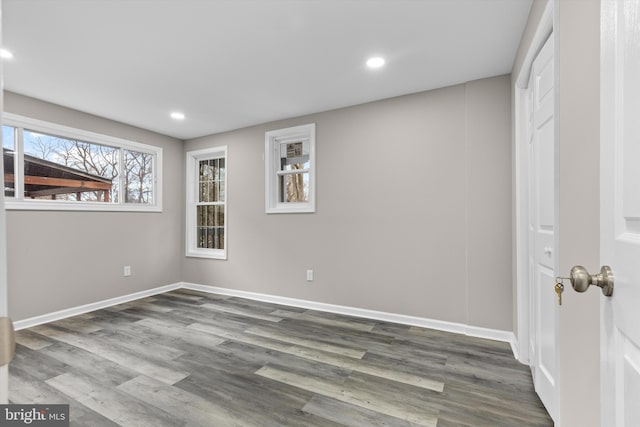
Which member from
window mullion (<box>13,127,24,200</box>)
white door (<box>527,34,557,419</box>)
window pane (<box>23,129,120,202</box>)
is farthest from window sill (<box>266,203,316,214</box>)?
window mullion (<box>13,127,24,200</box>)

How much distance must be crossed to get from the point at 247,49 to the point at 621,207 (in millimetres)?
2432

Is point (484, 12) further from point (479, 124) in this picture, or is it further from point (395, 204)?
point (395, 204)

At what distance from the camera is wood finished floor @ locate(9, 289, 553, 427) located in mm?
1728

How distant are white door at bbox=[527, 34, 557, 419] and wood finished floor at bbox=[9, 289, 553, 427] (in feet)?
0.86

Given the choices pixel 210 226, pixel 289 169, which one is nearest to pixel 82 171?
pixel 210 226

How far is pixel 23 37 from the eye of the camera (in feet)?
6.98

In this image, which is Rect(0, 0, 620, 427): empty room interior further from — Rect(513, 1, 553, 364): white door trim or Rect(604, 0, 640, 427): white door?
Rect(604, 0, 640, 427): white door

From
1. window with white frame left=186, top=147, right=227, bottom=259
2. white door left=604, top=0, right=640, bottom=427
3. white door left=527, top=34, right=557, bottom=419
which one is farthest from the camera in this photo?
window with white frame left=186, top=147, right=227, bottom=259

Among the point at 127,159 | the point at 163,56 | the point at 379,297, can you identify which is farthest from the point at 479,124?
the point at 127,159

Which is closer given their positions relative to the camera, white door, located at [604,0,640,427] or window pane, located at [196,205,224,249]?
white door, located at [604,0,640,427]

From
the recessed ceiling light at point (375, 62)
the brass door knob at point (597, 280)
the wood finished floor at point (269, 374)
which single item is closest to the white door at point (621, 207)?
the brass door knob at point (597, 280)

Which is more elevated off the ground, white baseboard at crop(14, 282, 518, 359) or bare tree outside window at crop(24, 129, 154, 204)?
bare tree outside window at crop(24, 129, 154, 204)

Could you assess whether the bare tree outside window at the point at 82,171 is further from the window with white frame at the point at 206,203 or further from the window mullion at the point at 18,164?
the window with white frame at the point at 206,203

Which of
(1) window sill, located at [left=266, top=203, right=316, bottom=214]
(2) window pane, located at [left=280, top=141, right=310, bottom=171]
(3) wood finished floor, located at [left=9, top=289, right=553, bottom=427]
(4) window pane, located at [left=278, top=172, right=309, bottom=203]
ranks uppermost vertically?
(2) window pane, located at [left=280, top=141, right=310, bottom=171]
